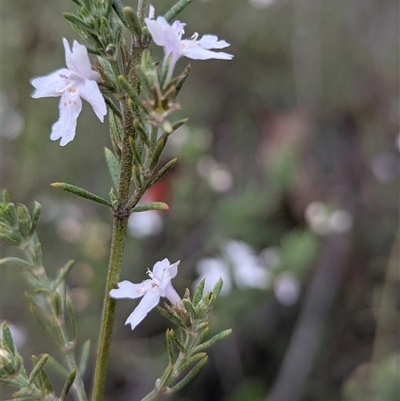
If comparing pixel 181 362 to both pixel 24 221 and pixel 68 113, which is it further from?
pixel 68 113

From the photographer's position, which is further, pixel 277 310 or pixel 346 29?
pixel 346 29

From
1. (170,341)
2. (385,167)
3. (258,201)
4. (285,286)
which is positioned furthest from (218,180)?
(170,341)

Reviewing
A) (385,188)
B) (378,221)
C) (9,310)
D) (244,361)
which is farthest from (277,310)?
(9,310)

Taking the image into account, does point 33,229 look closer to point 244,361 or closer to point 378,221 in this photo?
point 244,361

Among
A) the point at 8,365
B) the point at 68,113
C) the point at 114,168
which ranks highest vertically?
the point at 68,113

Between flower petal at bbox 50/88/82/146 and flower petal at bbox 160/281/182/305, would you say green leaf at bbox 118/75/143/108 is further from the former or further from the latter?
flower petal at bbox 160/281/182/305

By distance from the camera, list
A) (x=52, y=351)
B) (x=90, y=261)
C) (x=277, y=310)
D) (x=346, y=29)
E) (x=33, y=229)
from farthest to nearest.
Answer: (x=346, y=29)
(x=277, y=310)
(x=52, y=351)
(x=90, y=261)
(x=33, y=229)

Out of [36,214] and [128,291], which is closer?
[128,291]

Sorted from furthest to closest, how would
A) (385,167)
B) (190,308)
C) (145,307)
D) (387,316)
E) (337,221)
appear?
(385,167) → (387,316) → (337,221) → (190,308) → (145,307)
